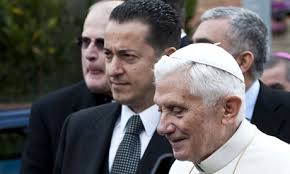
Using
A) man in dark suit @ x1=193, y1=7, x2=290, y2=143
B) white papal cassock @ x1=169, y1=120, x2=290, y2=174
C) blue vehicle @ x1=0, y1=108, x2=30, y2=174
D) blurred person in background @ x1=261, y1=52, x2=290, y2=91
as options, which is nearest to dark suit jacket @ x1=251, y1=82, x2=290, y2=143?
man in dark suit @ x1=193, y1=7, x2=290, y2=143

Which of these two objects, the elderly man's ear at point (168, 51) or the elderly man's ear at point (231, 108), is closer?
the elderly man's ear at point (231, 108)

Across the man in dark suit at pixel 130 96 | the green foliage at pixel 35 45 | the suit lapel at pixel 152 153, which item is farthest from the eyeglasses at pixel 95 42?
the green foliage at pixel 35 45

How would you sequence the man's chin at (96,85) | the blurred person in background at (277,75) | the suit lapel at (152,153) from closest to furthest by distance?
the suit lapel at (152,153) → the man's chin at (96,85) → the blurred person in background at (277,75)

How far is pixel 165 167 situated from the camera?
12.7 feet

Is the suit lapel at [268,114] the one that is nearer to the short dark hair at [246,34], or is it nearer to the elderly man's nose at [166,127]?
the short dark hair at [246,34]

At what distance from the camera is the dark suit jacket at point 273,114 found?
475 centimetres

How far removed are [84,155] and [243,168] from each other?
1166 mm

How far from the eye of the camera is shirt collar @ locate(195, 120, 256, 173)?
3.46 meters

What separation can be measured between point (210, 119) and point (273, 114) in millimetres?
1439

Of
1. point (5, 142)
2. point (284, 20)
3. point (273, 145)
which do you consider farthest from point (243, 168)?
point (284, 20)

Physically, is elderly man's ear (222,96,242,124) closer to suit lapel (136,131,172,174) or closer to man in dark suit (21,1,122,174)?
suit lapel (136,131,172,174)

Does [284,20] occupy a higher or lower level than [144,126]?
lower

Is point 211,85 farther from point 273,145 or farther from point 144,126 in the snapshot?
point 144,126

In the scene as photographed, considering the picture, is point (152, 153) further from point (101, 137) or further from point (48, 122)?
point (48, 122)
